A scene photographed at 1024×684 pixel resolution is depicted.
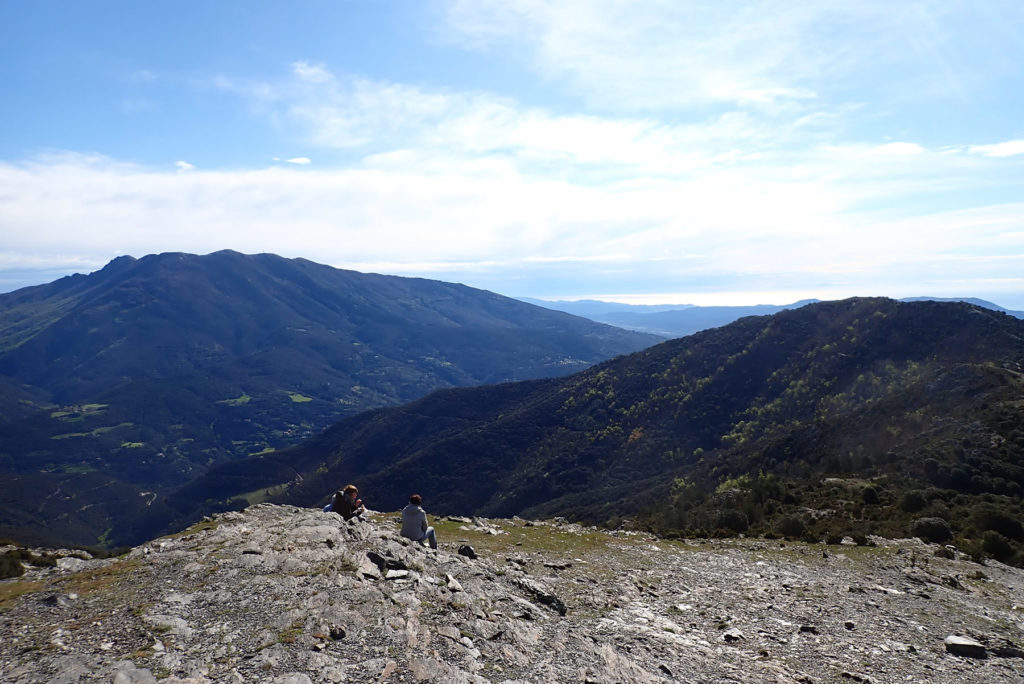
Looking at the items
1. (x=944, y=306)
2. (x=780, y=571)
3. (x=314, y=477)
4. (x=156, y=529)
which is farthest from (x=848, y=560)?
(x=156, y=529)

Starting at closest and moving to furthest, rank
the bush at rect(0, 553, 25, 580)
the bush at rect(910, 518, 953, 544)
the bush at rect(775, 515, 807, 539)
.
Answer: the bush at rect(0, 553, 25, 580), the bush at rect(910, 518, 953, 544), the bush at rect(775, 515, 807, 539)

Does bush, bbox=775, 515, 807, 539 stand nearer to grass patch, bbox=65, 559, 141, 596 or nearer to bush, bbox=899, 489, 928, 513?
bush, bbox=899, 489, 928, 513

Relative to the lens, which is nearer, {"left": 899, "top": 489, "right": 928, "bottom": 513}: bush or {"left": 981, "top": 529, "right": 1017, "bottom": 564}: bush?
{"left": 981, "top": 529, "right": 1017, "bottom": 564}: bush

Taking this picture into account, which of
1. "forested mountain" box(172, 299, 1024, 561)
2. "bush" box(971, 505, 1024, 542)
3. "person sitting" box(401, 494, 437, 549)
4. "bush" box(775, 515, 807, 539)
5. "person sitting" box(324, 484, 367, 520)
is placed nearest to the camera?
"person sitting" box(401, 494, 437, 549)

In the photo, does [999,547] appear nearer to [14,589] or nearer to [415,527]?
[415,527]

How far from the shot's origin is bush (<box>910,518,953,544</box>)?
24328 mm

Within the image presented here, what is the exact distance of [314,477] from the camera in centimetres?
17012

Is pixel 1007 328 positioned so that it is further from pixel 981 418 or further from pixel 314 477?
pixel 314 477

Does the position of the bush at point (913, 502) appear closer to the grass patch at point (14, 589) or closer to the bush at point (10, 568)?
the grass patch at point (14, 589)

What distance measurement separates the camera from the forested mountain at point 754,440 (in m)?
30.9

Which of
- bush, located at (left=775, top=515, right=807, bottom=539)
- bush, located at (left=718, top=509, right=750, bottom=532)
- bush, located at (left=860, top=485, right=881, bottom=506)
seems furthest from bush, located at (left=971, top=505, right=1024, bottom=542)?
bush, located at (left=718, top=509, right=750, bottom=532)

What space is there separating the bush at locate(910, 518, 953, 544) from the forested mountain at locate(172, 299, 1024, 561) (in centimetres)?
9

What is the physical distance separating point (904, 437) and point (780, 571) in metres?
34.1

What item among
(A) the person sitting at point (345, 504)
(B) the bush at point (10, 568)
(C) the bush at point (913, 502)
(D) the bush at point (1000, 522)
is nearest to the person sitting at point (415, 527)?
(A) the person sitting at point (345, 504)
